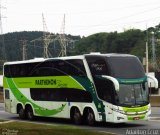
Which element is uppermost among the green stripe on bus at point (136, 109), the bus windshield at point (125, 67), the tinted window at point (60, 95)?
the bus windshield at point (125, 67)

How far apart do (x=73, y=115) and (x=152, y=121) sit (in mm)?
3763

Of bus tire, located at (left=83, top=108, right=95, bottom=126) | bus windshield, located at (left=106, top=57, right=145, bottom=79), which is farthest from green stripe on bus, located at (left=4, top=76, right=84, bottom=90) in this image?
bus windshield, located at (left=106, top=57, right=145, bottom=79)

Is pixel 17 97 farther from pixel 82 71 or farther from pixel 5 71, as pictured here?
pixel 82 71

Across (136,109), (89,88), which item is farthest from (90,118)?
(136,109)

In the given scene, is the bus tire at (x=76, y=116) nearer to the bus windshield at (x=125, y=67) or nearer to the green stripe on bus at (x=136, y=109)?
the green stripe on bus at (x=136, y=109)

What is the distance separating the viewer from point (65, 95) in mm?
25016

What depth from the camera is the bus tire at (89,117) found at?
23.1m

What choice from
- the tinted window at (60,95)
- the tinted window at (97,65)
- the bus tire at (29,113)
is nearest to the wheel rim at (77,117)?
the tinted window at (60,95)

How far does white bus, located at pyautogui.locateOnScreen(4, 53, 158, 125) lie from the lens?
21891 mm

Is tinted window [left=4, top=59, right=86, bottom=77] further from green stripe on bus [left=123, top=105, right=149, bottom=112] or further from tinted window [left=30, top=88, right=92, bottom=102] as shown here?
green stripe on bus [left=123, top=105, right=149, bottom=112]

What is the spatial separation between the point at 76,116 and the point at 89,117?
1.15m

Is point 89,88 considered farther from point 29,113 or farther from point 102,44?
point 102,44

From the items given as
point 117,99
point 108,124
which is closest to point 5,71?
point 108,124

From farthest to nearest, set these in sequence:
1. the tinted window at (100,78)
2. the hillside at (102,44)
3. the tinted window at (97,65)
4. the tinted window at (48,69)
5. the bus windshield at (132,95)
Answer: the hillside at (102,44) < the tinted window at (48,69) < the tinted window at (97,65) < the tinted window at (100,78) < the bus windshield at (132,95)
